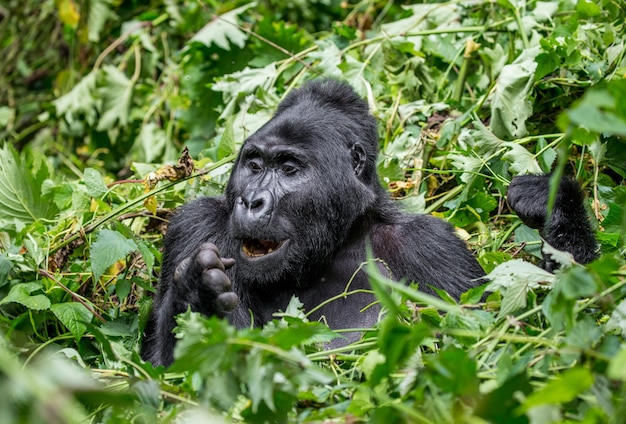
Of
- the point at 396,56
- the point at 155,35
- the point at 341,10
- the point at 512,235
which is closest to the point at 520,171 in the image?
the point at 512,235

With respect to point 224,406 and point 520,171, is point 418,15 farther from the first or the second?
point 224,406

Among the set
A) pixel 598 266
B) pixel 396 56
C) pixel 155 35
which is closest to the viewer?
pixel 598 266

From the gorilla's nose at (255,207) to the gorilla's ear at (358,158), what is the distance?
0.53 meters

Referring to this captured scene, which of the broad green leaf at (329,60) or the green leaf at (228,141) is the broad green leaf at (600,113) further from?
the broad green leaf at (329,60)

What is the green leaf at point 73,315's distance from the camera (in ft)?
11.5

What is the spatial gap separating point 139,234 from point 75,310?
1.01 m

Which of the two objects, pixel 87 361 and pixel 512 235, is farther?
pixel 512 235

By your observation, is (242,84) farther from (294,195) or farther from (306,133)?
(294,195)

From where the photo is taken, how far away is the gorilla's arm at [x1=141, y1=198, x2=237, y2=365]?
3054 millimetres

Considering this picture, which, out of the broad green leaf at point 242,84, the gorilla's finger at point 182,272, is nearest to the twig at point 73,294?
the gorilla's finger at point 182,272

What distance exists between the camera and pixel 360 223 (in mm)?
3836

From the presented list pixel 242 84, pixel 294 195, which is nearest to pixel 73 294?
pixel 294 195

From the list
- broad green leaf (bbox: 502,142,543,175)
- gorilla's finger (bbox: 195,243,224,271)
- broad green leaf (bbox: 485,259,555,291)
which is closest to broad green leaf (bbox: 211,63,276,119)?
broad green leaf (bbox: 502,142,543,175)

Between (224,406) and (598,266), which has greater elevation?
(598,266)
